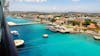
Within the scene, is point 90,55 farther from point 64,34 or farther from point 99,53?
point 64,34

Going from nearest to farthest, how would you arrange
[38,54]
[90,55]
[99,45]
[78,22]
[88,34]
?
[38,54], [90,55], [99,45], [88,34], [78,22]

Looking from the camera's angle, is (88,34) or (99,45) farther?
(88,34)

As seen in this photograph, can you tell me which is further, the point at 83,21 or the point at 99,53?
the point at 83,21

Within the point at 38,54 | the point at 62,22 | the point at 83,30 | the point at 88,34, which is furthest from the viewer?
the point at 62,22

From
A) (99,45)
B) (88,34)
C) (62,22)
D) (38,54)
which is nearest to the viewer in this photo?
(38,54)

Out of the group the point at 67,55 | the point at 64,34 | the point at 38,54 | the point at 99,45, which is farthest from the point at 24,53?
the point at 64,34

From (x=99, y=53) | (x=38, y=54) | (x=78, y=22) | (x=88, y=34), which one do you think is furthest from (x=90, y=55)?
(x=78, y=22)

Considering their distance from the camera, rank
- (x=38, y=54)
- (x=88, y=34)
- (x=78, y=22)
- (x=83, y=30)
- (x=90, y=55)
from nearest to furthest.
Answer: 1. (x=38, y=54)
2. (x=90, y=55)
3. (x=88, y=34)
4. (x=83, y=30)
5. (x=78, y=22)

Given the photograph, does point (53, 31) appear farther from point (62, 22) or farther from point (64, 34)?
point (62, 22)
